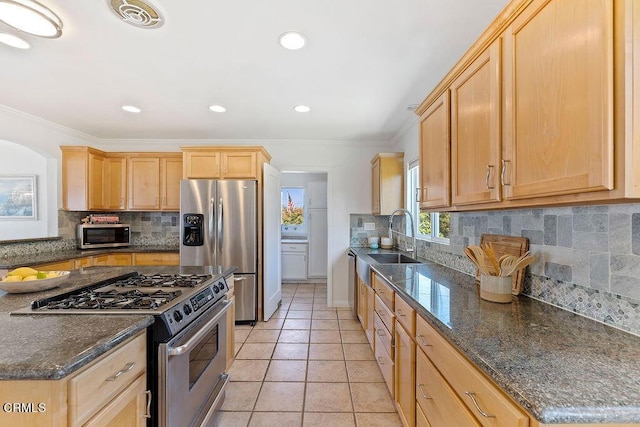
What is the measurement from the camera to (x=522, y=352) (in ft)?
2.86

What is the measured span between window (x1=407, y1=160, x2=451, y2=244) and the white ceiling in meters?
0.72

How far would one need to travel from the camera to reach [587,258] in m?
1.16

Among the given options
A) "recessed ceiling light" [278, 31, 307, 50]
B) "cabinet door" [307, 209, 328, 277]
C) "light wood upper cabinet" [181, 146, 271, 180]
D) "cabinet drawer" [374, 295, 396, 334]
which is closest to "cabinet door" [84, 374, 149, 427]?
"cabinet drawer" [374, 295, 396, 334]

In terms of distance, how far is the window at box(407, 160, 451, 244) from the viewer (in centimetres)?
267

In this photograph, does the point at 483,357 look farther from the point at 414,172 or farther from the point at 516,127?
the point at 414,172

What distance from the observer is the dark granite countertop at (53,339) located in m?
0.77

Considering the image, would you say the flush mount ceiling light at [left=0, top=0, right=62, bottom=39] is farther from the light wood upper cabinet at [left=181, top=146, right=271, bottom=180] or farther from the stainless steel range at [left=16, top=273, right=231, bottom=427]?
the light wood upper cabinet at [left=181, top=146, right=271, bottom=180]

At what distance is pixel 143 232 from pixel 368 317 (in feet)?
11.7

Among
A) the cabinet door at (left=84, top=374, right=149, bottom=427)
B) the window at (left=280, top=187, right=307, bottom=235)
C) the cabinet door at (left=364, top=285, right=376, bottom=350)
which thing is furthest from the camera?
the window at (left=280, top=187, right=307, bottom=235)

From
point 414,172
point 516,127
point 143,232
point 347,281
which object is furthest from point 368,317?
point 143,232

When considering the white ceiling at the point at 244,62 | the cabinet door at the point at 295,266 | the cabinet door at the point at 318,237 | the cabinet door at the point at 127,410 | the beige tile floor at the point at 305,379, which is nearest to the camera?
the cabinet door at the point at 127,410

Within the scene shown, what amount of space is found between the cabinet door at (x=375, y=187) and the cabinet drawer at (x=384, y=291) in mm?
1499

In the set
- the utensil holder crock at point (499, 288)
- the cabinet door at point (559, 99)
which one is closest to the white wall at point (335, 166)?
the utensil holder crock at point (499, 288)

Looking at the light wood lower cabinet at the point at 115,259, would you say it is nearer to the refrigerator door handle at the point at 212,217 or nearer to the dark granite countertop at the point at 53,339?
the refrigerator door handle at the point at 212,217
